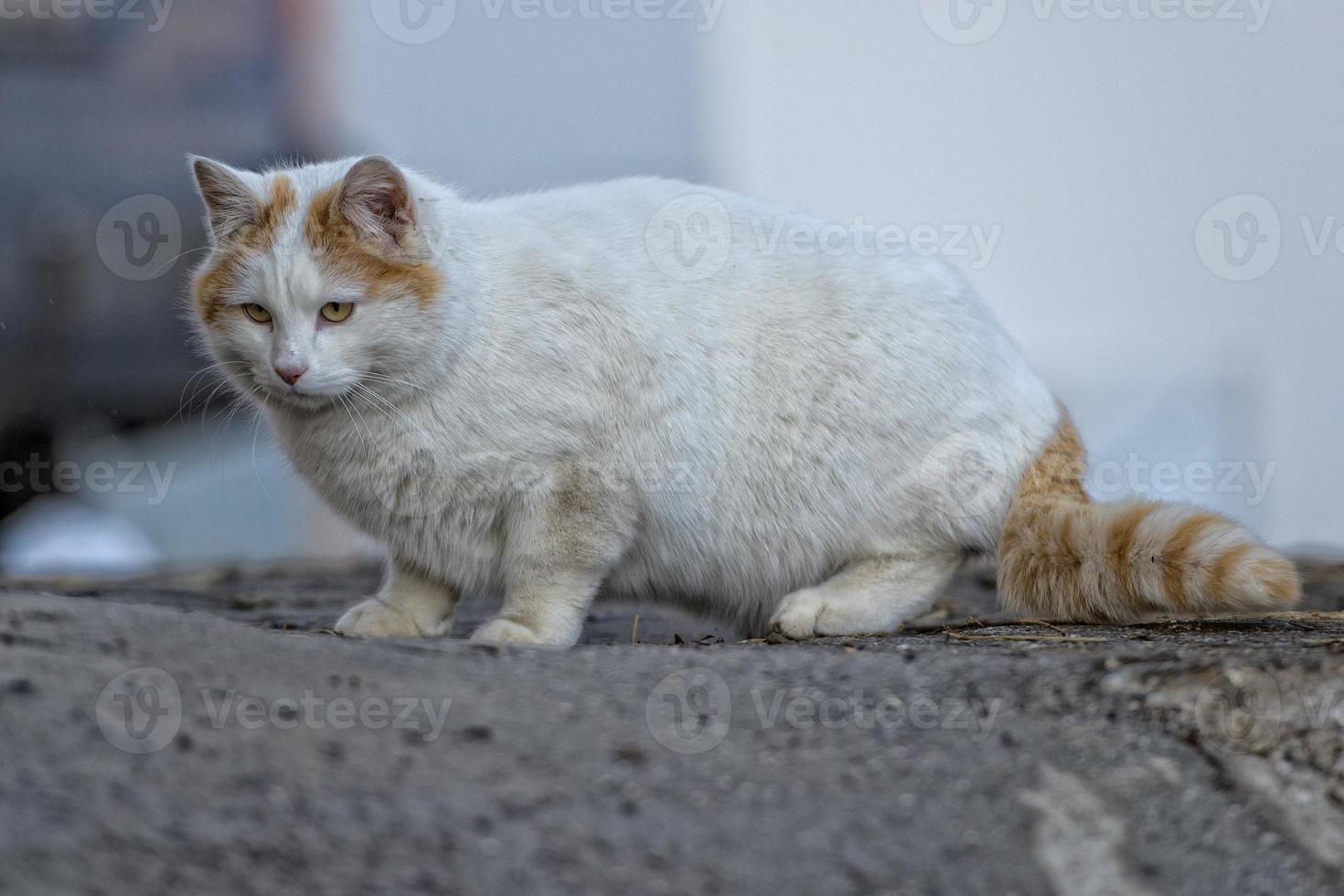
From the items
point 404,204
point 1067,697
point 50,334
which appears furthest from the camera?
point 50,334

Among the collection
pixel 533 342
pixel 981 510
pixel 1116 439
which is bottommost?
pixel 1116 439

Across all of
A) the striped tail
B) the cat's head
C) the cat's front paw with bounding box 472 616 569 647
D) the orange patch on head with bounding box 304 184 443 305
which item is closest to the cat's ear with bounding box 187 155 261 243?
the cat's head

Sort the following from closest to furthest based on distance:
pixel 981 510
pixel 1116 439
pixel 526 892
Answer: pixel 526 892 < pixel 981 510 < pixel 1116 439

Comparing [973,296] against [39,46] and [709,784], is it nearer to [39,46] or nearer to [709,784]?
[709,784]

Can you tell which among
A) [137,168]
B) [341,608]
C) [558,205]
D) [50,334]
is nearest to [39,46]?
[137,168]

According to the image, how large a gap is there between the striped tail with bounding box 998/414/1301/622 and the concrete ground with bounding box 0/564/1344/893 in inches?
12.1

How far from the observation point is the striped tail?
2277mm

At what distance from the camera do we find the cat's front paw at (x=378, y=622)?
2533 millimetres

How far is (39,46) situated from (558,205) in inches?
157

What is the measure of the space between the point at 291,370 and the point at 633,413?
0.63 meters

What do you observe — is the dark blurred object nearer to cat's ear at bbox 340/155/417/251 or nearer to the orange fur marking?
cat's ear at bbox 340/155/417/251

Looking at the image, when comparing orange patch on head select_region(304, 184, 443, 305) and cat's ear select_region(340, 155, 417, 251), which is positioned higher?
cat's ear select_region(340, 155, 417, 251)

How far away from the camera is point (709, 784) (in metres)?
1.54

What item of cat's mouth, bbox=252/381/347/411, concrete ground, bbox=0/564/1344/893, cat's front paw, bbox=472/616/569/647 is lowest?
cat's front paw, bbox=472/616/569/647
